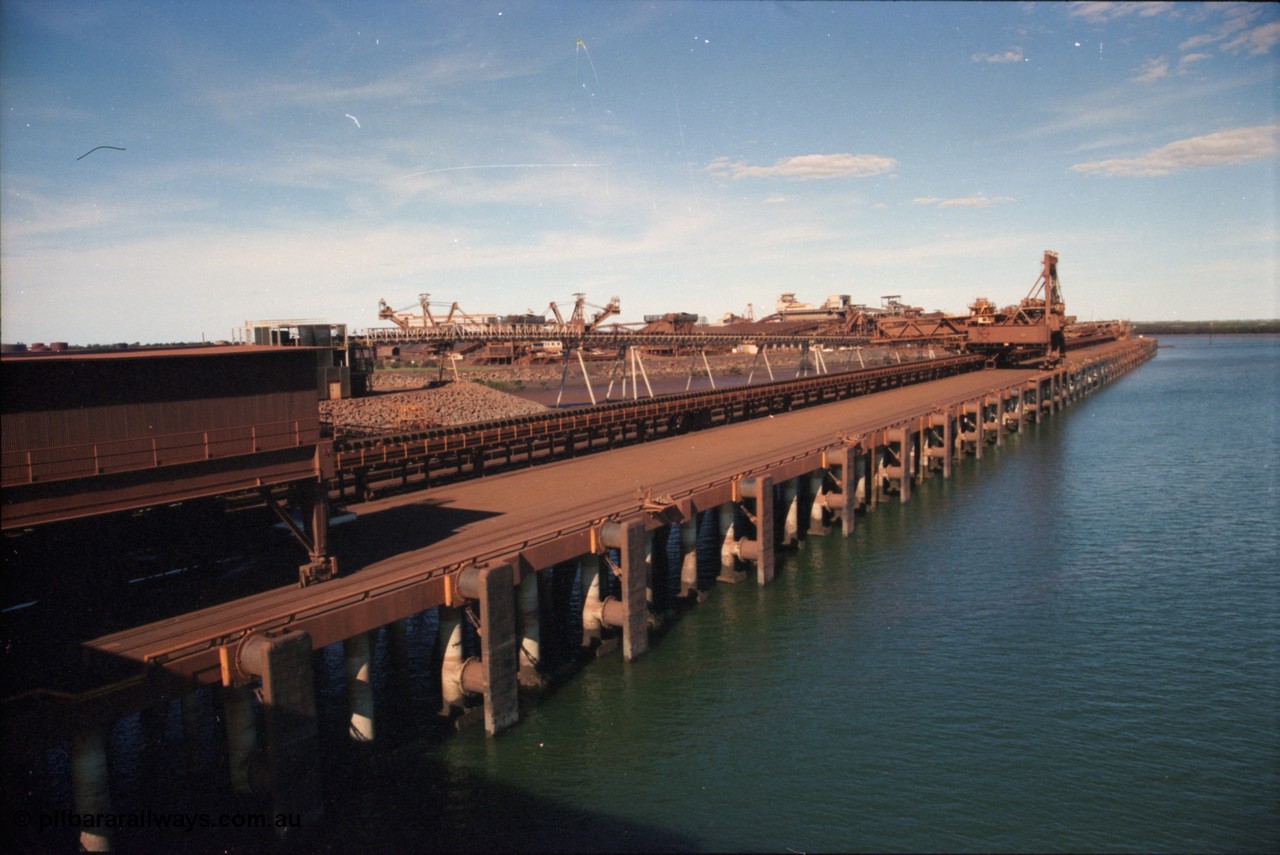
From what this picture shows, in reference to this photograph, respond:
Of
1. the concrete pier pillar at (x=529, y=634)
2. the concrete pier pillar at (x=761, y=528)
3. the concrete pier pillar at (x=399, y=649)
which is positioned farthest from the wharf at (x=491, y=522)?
the concrete pier pillar at (x=399, y=649)

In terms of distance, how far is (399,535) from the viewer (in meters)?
26.9

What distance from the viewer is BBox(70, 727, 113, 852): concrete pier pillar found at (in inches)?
588

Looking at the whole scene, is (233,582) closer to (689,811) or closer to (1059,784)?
(689,811)

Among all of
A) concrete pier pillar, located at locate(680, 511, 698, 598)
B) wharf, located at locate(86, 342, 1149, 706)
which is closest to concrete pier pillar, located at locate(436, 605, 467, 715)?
wharf, located at locate(86, 342, 1149, 706)

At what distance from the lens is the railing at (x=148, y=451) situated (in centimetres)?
1681

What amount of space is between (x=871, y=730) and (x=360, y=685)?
514 inches

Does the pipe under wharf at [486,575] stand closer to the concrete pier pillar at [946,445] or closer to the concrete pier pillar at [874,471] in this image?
the concrete pier pillar at [874,471]

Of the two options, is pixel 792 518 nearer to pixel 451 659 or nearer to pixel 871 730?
pixel 871 730

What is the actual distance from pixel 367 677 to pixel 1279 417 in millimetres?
96228

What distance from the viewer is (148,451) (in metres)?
18.6

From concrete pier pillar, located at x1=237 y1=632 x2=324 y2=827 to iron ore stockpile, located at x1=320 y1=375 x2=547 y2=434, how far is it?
3603 centimetres

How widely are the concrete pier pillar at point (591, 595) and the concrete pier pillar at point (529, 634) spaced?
270 cm

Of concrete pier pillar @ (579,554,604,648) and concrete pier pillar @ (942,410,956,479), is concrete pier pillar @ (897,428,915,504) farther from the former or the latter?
concrete pier pillar @ (579,554,604,648)

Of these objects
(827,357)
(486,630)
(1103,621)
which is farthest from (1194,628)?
(827,357)
